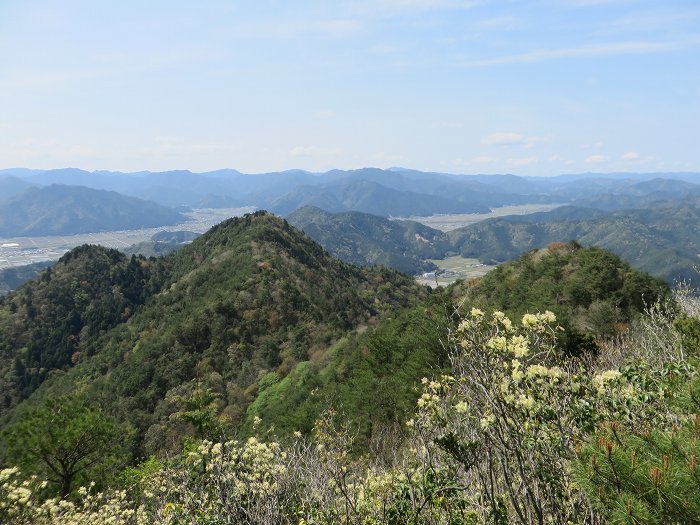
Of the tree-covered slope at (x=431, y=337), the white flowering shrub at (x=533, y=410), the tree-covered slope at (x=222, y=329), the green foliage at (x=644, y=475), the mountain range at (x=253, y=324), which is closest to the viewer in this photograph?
the green foliage at (x=644, y=475)

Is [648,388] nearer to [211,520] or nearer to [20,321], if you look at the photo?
[211,520]

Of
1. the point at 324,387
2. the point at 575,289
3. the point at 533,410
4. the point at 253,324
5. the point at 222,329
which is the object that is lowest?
the point at 222,329

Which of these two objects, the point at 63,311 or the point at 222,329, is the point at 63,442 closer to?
the point at 222,329

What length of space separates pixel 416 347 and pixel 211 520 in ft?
92.1

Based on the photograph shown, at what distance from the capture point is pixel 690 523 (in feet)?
12.1

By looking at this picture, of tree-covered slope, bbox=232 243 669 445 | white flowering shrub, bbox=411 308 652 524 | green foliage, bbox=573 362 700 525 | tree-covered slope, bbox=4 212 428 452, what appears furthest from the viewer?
tree-covered slope, bbox=4 212 428 452

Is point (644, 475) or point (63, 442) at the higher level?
point (644, 475)

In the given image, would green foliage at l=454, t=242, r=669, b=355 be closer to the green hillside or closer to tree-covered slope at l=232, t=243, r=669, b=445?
tree-covered slope at l=232, t=243, r=669, b=445

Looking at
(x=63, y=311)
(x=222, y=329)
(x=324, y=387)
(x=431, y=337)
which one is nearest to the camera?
(x=431, y=337)

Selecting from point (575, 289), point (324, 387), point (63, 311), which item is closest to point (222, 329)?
point (324, 387)

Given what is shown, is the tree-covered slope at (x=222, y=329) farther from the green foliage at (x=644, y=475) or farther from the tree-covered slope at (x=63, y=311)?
the green foliage at (x=644, y=475)

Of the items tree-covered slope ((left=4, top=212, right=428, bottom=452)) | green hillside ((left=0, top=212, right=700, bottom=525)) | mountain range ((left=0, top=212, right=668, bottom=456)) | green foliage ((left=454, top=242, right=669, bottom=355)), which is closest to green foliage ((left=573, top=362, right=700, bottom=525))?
green hillside ((left=0, top=212, right=700, bottom=525))

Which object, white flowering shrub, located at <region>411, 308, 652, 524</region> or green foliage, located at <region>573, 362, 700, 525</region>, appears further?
white flowering shrub, located at <region>411, 308, 652, 524</region>

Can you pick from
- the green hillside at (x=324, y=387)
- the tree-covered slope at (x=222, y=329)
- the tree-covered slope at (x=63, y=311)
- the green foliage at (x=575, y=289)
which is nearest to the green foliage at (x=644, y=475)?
the green hillside at (x=324, y=387)
